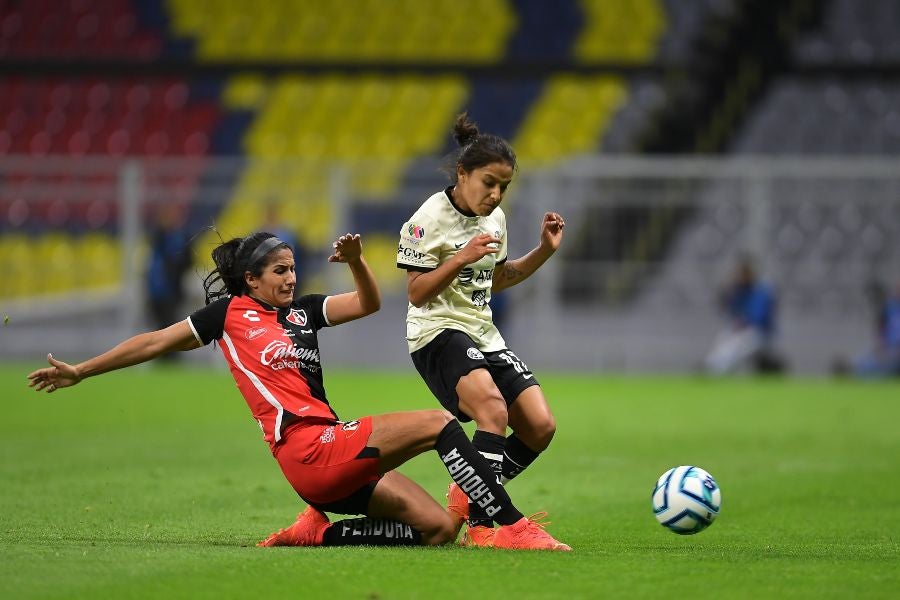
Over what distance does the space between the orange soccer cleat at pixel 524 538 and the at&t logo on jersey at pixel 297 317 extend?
1.32 m

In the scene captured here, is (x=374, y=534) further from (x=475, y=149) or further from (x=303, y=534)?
(x=475, y=149)

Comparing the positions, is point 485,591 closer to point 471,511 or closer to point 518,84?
point 471,511

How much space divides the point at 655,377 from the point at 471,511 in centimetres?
1514

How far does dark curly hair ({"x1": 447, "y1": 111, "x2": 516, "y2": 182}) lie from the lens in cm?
695

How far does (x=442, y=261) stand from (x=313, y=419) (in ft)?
3.58

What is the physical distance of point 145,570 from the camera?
5.64 meters

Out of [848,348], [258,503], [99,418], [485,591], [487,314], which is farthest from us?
[848,348]

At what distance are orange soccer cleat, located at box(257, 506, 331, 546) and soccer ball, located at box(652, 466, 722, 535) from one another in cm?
153

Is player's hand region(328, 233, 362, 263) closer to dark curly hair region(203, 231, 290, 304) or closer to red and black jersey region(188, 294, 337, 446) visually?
dark curly hair region(203, 231, 290, 304)

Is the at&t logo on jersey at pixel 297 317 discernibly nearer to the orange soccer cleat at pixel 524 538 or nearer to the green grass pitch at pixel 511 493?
the green grass pitch at pixel 511 493

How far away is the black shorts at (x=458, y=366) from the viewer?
6.91 m

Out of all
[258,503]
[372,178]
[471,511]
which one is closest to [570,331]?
[372,178]

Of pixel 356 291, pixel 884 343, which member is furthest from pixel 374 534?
pixel 884 343

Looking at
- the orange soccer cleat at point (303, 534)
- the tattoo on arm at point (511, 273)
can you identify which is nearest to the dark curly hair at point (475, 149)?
the tattoo on arm at point (511, 273)
